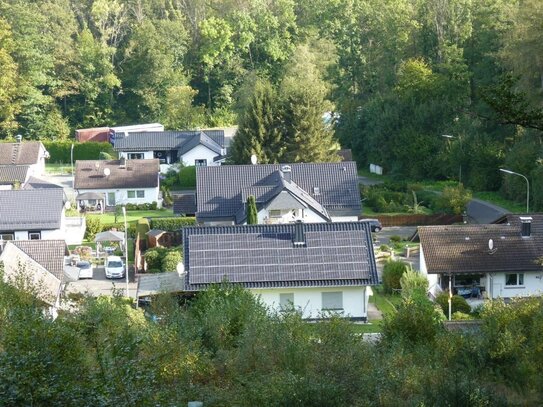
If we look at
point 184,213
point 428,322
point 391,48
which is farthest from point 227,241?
point 391,48

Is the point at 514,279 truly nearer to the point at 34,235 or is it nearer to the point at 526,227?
the point at 526,227

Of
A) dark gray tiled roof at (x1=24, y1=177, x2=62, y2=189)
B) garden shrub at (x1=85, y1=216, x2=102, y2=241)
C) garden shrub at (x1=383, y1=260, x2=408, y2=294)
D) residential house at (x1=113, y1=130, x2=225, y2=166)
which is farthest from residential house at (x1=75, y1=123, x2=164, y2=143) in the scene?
garden shrub at (x1=383, y1=260, x2=408, y2=294)

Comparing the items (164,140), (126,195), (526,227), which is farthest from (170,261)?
(164,140)

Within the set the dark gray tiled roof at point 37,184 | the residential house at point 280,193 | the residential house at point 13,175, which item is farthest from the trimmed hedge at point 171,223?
the residential house at point 13,175

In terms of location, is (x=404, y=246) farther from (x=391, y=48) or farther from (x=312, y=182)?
(x=391, y=48)

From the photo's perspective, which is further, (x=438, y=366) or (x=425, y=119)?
(x=425, y=119)

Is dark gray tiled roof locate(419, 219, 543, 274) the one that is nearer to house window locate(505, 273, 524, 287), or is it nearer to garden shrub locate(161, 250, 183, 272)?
house window locate(505, 273, 524, 287)
